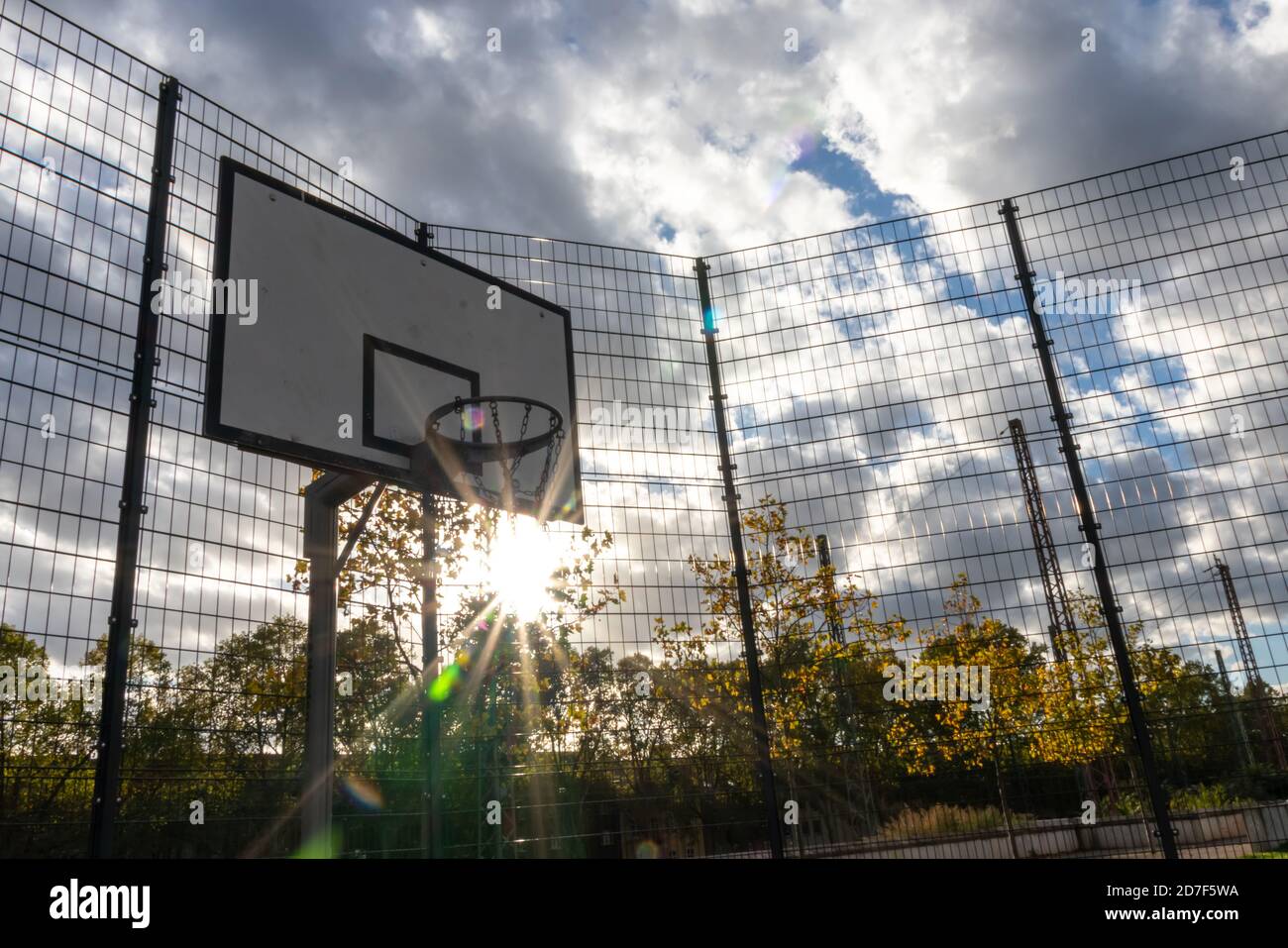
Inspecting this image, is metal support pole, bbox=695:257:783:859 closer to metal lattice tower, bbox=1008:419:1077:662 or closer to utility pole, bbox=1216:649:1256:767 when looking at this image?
metal lattice tower, bbox=1008:419:1077:662

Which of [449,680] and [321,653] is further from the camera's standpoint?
[449,680]

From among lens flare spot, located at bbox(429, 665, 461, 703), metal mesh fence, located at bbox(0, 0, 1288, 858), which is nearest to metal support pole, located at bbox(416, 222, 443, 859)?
metal mesh fence, located at bbox(0, 0, 1288, 858)

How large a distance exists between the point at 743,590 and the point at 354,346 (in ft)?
13.5

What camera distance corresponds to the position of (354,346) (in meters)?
6.51

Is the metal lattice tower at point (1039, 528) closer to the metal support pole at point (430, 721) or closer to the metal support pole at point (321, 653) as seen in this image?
the metal support pole at point (430, 721)

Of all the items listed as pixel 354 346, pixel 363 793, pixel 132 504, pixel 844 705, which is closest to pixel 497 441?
pixel 354 346

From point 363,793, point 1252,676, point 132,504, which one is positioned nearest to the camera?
point 132,504

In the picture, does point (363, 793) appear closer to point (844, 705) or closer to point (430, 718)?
point (430, 718)

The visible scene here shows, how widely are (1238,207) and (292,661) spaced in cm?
885

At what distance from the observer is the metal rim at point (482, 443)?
6793mm

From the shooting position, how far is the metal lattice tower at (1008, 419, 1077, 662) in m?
7.57

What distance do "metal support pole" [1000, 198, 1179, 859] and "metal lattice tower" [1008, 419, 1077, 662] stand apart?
303 millimetres

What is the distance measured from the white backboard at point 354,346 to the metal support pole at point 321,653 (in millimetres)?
386
